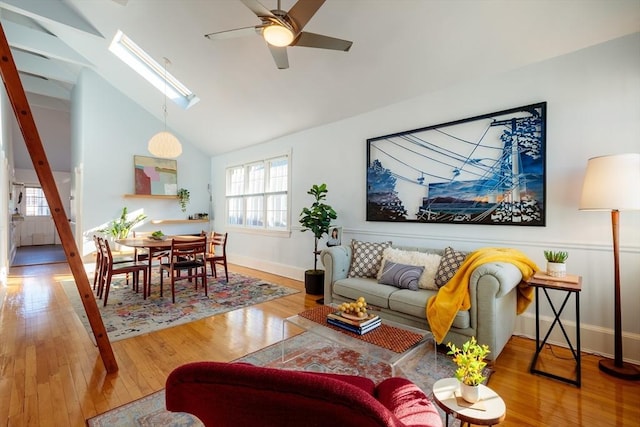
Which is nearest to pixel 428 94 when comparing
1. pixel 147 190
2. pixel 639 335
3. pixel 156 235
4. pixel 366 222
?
pixel 366 222

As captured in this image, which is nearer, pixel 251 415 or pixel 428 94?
pixel 251 415

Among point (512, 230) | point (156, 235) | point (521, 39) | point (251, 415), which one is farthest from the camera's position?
point (156, 235)

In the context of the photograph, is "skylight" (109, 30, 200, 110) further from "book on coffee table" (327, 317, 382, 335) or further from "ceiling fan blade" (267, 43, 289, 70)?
"book on coffee table" (327, 317, 382, 335)

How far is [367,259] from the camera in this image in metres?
3.53

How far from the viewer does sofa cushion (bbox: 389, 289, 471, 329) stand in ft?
7.88

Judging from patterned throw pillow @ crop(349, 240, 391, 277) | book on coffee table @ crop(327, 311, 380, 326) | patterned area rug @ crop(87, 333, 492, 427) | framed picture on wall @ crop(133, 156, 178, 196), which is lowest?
patterned area rug @ crop(87, 333, 492, 427)

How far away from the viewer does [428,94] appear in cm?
354

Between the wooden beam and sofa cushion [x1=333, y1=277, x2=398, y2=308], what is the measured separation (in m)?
2.12

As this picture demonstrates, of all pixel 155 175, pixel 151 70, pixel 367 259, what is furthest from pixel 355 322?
pixel 155 175

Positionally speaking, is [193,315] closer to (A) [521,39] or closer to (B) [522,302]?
(B) [522,302]

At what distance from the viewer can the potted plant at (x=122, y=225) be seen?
18.4ft

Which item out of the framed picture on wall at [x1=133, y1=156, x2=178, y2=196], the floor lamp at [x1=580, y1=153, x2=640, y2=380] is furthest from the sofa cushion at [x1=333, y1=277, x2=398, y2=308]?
the framed picture on wall at [x1=133, y1=156, x2=178, y2=196]

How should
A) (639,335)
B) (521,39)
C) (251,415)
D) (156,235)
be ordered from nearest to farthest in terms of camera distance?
1. (251,415)
2. (639,335)
3. (521,39)
4. (156,235)

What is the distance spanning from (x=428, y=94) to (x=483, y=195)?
1376mm
